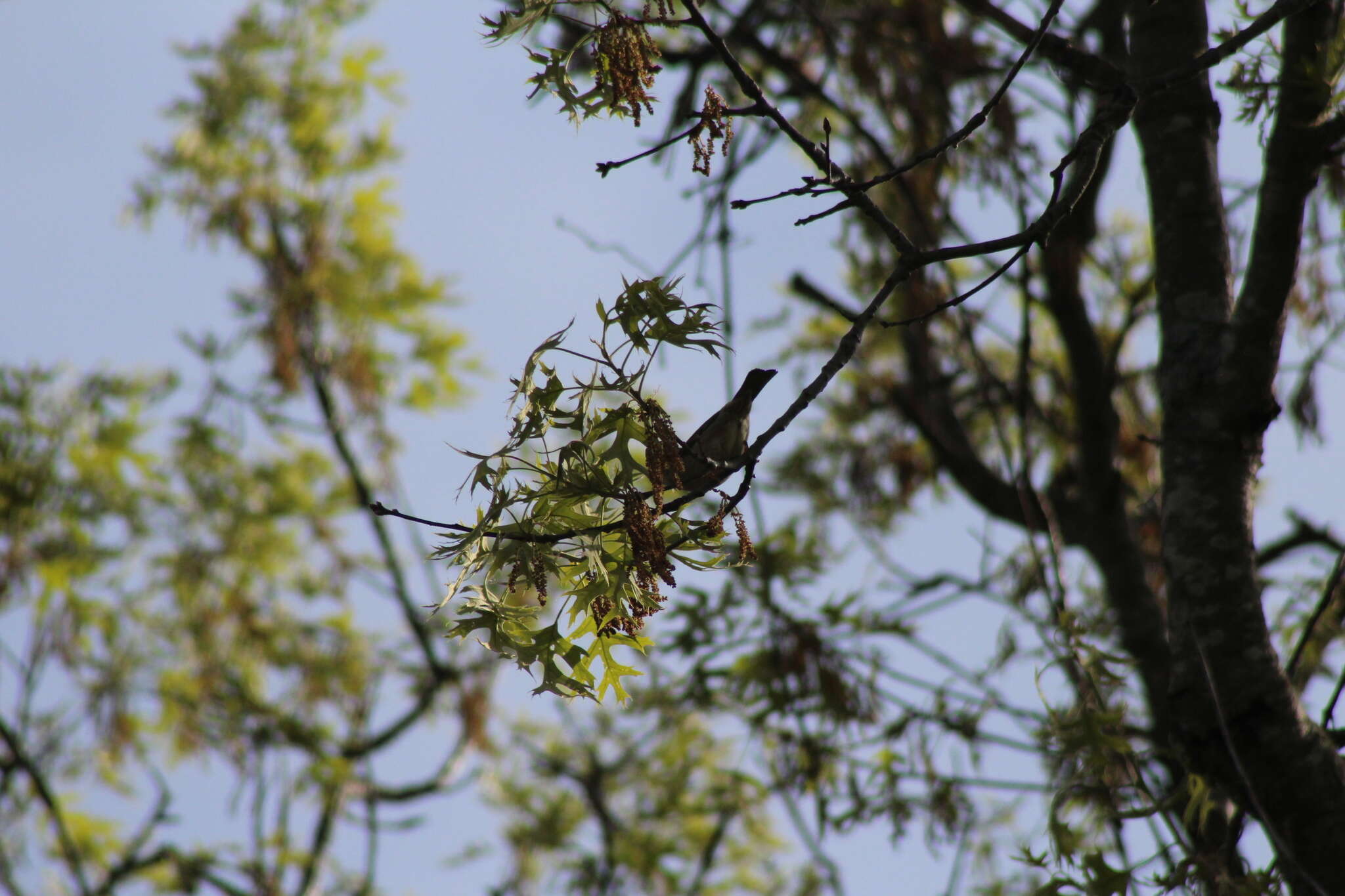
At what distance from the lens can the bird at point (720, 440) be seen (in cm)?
189

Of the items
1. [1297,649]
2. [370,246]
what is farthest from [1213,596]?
[370,246]

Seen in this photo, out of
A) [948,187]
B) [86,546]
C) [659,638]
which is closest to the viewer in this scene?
[659,638]

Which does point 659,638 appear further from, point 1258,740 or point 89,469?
point 89,469

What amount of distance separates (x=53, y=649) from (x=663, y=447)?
5645 mm

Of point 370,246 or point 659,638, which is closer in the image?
point 659,638

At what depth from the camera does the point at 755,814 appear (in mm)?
7645

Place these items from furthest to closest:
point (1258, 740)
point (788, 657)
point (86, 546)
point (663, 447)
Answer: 1. point (86, 546)
2. point (788, 657)
3. point (1258, 740)
4. point (663, 447)

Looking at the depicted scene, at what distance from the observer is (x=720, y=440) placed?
2268 millimetres

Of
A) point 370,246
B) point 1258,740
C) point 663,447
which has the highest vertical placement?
point 370,246

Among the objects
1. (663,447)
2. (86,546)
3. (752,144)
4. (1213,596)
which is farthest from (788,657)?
(86,546)

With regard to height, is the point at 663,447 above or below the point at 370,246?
below

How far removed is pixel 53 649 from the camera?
239 inches

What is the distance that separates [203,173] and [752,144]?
15.0ft

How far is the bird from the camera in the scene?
74.4 inches
